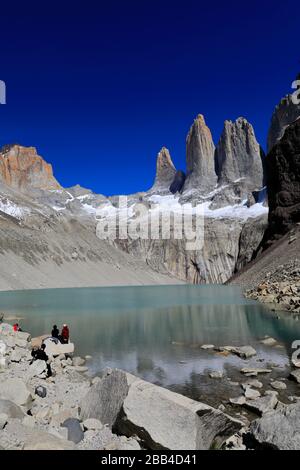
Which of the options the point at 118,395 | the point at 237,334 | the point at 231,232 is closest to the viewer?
the point at 118,395

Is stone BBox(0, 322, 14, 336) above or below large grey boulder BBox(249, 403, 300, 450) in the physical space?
above

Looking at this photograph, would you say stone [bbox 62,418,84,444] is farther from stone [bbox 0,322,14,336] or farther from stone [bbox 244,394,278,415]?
stone [bbox 0,322,14,336]

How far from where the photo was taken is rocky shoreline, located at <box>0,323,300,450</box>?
24.5 feet

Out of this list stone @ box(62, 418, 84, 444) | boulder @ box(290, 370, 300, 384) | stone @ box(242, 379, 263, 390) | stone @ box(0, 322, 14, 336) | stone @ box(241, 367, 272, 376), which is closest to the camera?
stone @ box(62, 418, 84, 444)

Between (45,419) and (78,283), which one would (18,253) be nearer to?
(78,283)

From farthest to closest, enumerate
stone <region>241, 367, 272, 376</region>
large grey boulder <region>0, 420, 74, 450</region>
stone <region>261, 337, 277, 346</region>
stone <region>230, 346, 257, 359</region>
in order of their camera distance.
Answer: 1. stone <region>261, 337, 277, 346</region>
2. stone <region>230, 346, 257, 359</region>
3. stone <region>241, 367, 272, 376</region>
4. large grey boulder <region>0, 420, 74, 450</region>

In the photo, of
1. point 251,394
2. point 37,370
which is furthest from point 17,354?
point 251,394

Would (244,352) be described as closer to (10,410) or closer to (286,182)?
(10,410)

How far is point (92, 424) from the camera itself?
9.09 metres

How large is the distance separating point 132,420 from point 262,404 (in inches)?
209

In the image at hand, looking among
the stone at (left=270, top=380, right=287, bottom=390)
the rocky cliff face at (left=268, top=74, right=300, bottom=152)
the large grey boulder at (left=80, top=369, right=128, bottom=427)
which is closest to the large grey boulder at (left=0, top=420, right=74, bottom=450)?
the large grey boulder at (left=80, top=369, right=128, bottom=427)

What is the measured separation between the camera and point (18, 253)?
283 feet

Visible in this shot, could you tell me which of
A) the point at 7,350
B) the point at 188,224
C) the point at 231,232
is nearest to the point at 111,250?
the point at 188,224
